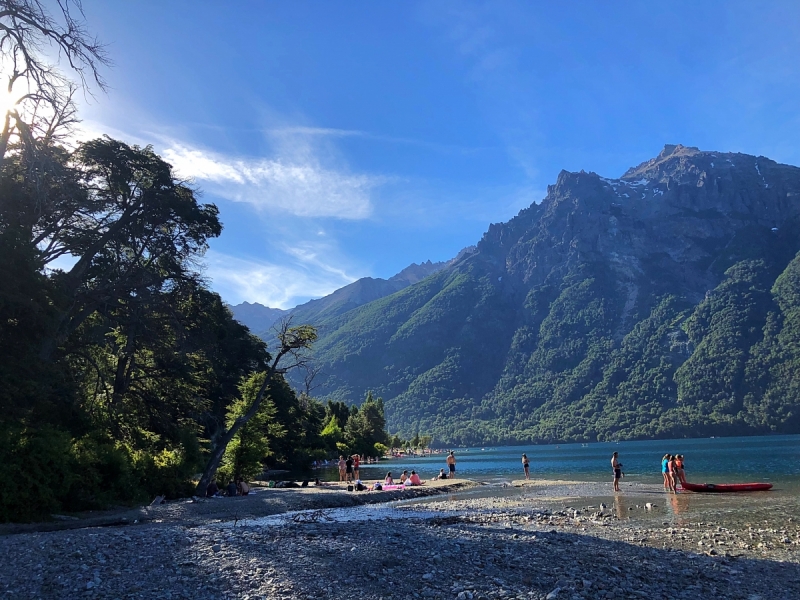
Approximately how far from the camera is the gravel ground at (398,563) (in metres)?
8.21

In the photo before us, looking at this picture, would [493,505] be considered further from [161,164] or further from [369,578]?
[161,164]

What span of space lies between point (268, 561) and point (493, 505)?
16229 millimetres

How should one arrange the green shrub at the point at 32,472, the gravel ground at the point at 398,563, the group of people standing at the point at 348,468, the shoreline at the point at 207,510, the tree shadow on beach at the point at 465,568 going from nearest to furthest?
the gravel ground at the point at 398,563 < the tree shadow on beach at the point at 465,568 < the green shrub at the point at 32,472 < the shoreline at the point at 207,510 < the group of people standing at the point at 348,468

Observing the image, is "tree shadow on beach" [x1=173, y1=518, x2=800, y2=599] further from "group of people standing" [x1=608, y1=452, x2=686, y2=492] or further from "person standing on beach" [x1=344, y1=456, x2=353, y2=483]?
"person standing on beach" [x1=344, y1=456, x2=353, y2=483]

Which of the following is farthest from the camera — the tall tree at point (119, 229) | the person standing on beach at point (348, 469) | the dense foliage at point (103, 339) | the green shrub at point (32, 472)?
the person standing on beach at point (348, 469)

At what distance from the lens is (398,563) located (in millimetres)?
9922

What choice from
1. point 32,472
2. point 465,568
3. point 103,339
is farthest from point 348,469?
point 465,568

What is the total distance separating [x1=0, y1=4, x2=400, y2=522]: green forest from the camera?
52.9ft

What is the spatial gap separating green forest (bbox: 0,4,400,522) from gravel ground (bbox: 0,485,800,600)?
7.58m

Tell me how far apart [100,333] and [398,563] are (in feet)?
69.3

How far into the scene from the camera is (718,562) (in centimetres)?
1126

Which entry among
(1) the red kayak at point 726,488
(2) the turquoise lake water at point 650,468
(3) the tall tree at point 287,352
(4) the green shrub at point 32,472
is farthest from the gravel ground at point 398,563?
(2) the turquoise lake water at point 650,468

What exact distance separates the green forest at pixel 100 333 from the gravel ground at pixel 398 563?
758 cm

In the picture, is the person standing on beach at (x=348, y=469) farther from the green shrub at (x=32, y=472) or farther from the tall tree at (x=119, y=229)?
the green shrub at (x=32, y=472)
